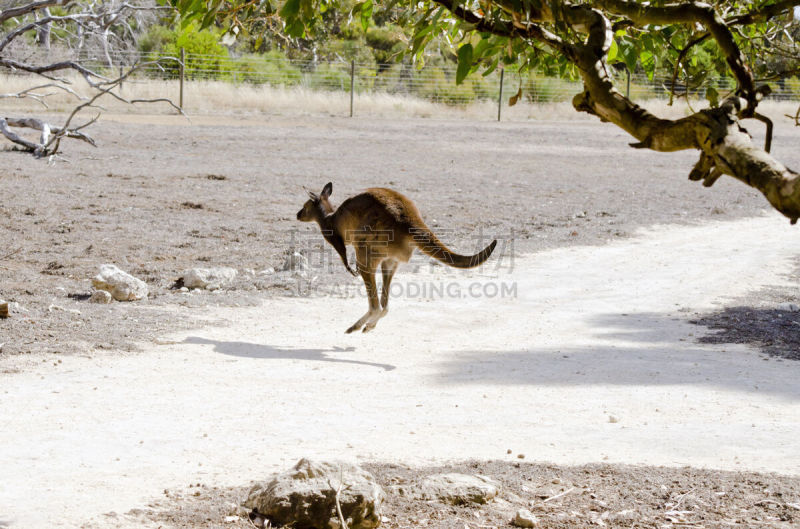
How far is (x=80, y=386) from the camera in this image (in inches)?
234

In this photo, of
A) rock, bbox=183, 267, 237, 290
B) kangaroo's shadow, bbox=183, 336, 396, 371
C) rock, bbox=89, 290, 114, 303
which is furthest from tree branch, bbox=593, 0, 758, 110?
rock, bbox=183, 267, 237, 290

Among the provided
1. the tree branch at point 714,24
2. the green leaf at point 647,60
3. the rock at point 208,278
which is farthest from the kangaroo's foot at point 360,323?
the tree branch at point 714,24

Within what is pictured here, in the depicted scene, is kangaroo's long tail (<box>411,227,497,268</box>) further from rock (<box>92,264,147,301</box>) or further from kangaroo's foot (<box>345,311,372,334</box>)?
rock (<box>92,264,147,301</box>)

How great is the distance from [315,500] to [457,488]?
70 centimetres

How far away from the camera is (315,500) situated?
396 cm

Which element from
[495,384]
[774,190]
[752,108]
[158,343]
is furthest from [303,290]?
[774,190]

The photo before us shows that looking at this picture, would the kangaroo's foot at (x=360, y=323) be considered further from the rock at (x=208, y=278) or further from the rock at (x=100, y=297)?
the rock at (x=100, y=297)

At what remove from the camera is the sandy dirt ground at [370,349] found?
482cm

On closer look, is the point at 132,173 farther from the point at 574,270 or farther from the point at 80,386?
the point at 80,386

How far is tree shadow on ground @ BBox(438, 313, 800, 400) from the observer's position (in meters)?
6.45

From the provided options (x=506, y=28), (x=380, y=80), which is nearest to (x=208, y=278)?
(x=506, y=28)

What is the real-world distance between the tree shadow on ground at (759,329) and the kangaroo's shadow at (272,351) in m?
3.01

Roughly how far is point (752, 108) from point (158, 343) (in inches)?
200

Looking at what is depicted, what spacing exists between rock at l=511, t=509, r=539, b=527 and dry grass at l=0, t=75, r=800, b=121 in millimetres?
24765
